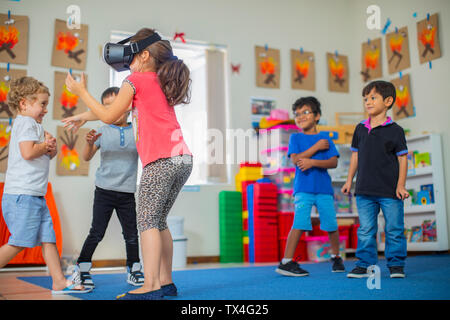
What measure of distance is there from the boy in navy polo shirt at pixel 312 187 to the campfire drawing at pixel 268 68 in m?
2.10

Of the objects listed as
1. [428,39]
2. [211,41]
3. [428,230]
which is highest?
[211,41]

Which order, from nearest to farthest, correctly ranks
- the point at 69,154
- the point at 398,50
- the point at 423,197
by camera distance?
1. the point at 69,154
2. the point at 423,197
3. the point at 398,50

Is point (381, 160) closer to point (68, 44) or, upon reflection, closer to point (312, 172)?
point (312, 172)

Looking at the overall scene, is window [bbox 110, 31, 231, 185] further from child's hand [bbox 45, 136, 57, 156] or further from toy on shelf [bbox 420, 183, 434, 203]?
child's hand [bbox 45, 136, 57, 156]

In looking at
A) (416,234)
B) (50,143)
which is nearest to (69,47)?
(50,143)

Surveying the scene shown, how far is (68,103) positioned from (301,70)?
2.57m

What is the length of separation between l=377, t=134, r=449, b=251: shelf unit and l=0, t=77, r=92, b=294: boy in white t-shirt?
128 inches

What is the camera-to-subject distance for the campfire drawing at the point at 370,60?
5.07m

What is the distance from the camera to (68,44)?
4.10 m

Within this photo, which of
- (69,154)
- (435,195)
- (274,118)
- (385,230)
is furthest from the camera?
(274,118)

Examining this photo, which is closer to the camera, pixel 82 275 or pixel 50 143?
pixel 50 143

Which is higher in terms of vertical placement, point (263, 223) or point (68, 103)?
point (68, 103)

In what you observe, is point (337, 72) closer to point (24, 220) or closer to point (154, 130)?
point (154, 130)

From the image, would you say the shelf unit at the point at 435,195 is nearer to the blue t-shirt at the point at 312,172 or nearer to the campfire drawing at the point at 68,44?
the blue t-shirt at the point at 312,172
